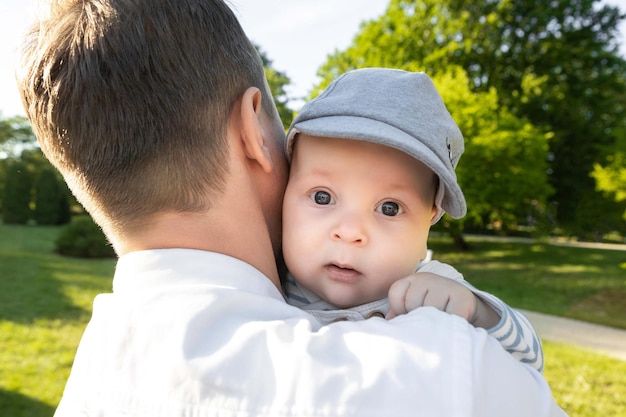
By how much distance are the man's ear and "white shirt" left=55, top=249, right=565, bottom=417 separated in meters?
0.37

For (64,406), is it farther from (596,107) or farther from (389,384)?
(596,107)

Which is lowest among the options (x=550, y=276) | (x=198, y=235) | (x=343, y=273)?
(x=550, y=276)

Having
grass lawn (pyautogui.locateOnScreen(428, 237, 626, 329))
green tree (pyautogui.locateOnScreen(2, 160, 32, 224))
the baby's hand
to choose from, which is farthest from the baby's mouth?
green tree (pyautogui.locateOnScreen(2, 160, 32, 224))

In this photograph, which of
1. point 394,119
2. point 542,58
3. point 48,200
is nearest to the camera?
point 394,119

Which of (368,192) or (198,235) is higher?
(368,192)

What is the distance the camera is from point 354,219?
1.59m

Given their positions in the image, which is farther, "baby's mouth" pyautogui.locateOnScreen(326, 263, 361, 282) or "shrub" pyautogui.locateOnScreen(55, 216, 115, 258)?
"shrub" pyautogui.locateOnScreen(55, 216, 115, 258)

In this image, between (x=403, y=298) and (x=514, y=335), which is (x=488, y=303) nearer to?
(x=514, y=335)

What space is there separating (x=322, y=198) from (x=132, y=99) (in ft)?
Result: 1.95

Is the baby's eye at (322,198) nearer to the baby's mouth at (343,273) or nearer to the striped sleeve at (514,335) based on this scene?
the baby's mouth at (343,273)

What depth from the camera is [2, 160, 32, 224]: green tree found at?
1108 inches

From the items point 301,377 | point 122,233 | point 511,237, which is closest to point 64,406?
point 122,233

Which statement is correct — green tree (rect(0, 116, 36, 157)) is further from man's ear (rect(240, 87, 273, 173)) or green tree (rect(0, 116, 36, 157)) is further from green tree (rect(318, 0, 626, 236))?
man's ear (rect(240, 87, 273, 173))

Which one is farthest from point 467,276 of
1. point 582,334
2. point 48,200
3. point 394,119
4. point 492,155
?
point 48,200
